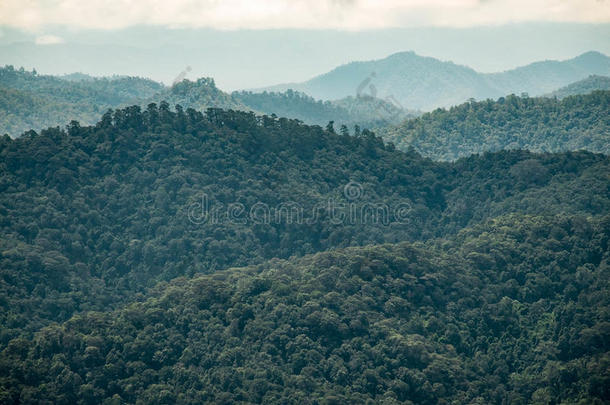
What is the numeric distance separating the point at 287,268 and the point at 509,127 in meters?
76.2

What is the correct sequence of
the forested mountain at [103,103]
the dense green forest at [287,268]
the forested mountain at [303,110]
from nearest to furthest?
the dense green forest at [287,268] < the forested mountain at [103,103] < the forested mountain at [303,110]

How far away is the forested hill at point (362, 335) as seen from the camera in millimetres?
44469

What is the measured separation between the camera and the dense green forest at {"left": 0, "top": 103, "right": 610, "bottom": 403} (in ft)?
149

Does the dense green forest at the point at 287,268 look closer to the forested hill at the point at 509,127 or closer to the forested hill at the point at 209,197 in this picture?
the forested hill at the point at 209,197

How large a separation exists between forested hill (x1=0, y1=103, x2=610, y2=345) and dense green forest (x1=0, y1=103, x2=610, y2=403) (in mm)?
170

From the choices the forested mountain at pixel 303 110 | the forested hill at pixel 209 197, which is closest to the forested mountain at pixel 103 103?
the forested mountain at pixel 303 110

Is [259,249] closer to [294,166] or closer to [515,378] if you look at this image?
[294,166]

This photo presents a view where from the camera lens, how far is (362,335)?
48625 millimetres

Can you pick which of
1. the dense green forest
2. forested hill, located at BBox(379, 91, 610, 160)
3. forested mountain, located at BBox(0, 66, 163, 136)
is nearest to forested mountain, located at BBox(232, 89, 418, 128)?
forested mountain, located at BBox(0, 66, 163, 136)

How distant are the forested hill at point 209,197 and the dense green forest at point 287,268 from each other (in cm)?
17

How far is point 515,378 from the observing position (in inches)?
1918

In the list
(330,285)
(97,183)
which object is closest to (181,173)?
(97,183)

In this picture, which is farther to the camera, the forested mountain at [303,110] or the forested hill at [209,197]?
the forested mountain at [303,110]

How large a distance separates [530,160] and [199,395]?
40.6m
